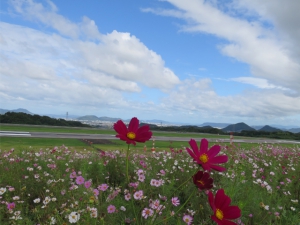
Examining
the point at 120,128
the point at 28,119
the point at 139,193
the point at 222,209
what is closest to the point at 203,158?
the point at 222,209

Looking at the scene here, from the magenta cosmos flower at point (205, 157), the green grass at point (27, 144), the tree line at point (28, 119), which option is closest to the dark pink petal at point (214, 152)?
the magenta cosmos flower at point (205, 157)

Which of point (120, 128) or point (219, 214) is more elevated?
point (120, 128)

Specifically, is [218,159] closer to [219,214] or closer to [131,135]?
[219,214]

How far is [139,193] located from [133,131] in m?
0.68

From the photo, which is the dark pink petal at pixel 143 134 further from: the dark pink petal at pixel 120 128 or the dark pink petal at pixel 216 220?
the dark pink petal at pixel 216 220

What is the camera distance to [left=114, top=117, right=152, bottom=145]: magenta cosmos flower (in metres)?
1.52

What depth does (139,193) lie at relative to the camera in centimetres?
204

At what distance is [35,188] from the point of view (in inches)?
150

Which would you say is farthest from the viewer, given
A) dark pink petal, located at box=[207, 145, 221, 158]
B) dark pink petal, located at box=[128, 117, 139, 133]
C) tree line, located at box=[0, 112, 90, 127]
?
tree line, located at box=[0, 112, 90, 127]

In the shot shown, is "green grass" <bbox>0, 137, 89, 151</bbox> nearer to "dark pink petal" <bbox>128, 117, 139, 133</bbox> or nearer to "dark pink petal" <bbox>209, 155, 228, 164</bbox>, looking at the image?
"dark pink petal" <bbox>128, 117, 139, 133</bbox>

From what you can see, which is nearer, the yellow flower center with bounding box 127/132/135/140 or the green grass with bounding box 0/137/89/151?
the yellow flower center with bounding box 127/132/135/140

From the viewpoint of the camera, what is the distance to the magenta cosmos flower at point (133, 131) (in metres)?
1.52

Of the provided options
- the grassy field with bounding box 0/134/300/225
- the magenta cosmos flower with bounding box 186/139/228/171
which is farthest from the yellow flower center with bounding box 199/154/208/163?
the grassy field with bounding box 0/134/300/225

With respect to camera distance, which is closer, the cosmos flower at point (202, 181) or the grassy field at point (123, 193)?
the cosmos flower at point (202, 181)
